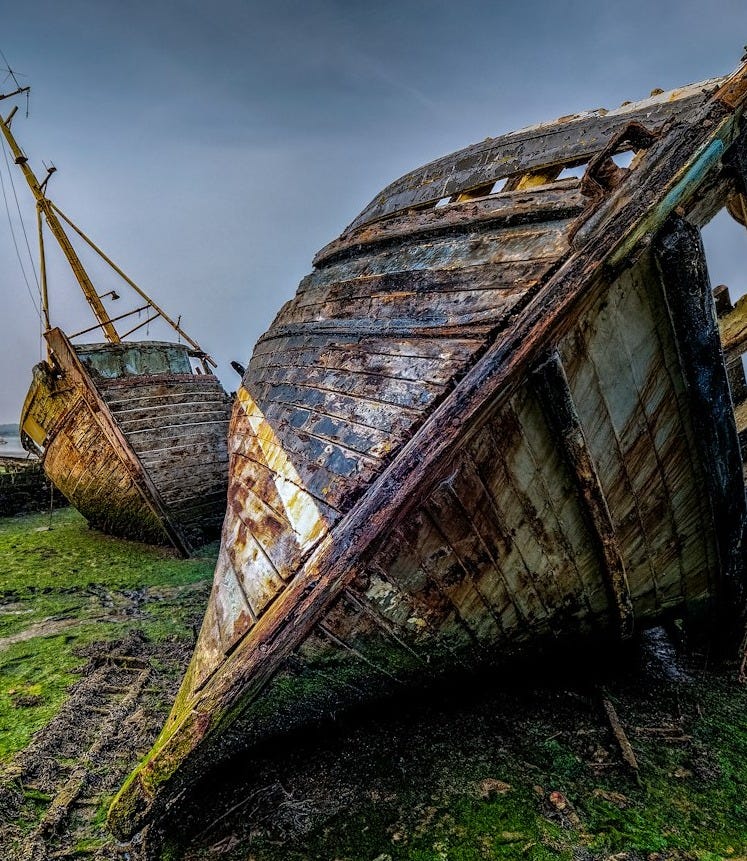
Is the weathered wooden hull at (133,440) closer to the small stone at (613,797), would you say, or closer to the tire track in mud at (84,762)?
the tire track in mud at (84,762)

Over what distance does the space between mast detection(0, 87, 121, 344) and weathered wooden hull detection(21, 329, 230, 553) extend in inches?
181

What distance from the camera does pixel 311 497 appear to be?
2420 millimetres

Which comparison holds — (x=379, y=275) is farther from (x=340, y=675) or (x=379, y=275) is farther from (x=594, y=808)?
(x=594, y=808)

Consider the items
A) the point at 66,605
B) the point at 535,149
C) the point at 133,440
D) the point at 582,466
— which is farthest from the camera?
the point at 133,440

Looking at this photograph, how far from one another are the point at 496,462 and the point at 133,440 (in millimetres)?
5051

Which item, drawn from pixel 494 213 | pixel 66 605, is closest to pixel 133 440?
pixel 66 605

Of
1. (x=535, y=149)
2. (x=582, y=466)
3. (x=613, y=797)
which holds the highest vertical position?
(x=535, y=149)

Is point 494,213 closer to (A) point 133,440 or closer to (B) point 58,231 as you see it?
(A) point 133,440

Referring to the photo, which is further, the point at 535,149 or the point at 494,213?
the point at 535,149

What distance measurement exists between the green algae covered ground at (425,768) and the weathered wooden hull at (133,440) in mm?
2495

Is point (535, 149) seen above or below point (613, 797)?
above

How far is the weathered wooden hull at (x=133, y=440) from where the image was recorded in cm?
602

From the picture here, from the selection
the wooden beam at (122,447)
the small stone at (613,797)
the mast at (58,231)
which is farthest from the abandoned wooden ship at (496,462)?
the mast at (58,231)

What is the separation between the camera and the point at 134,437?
602cm
